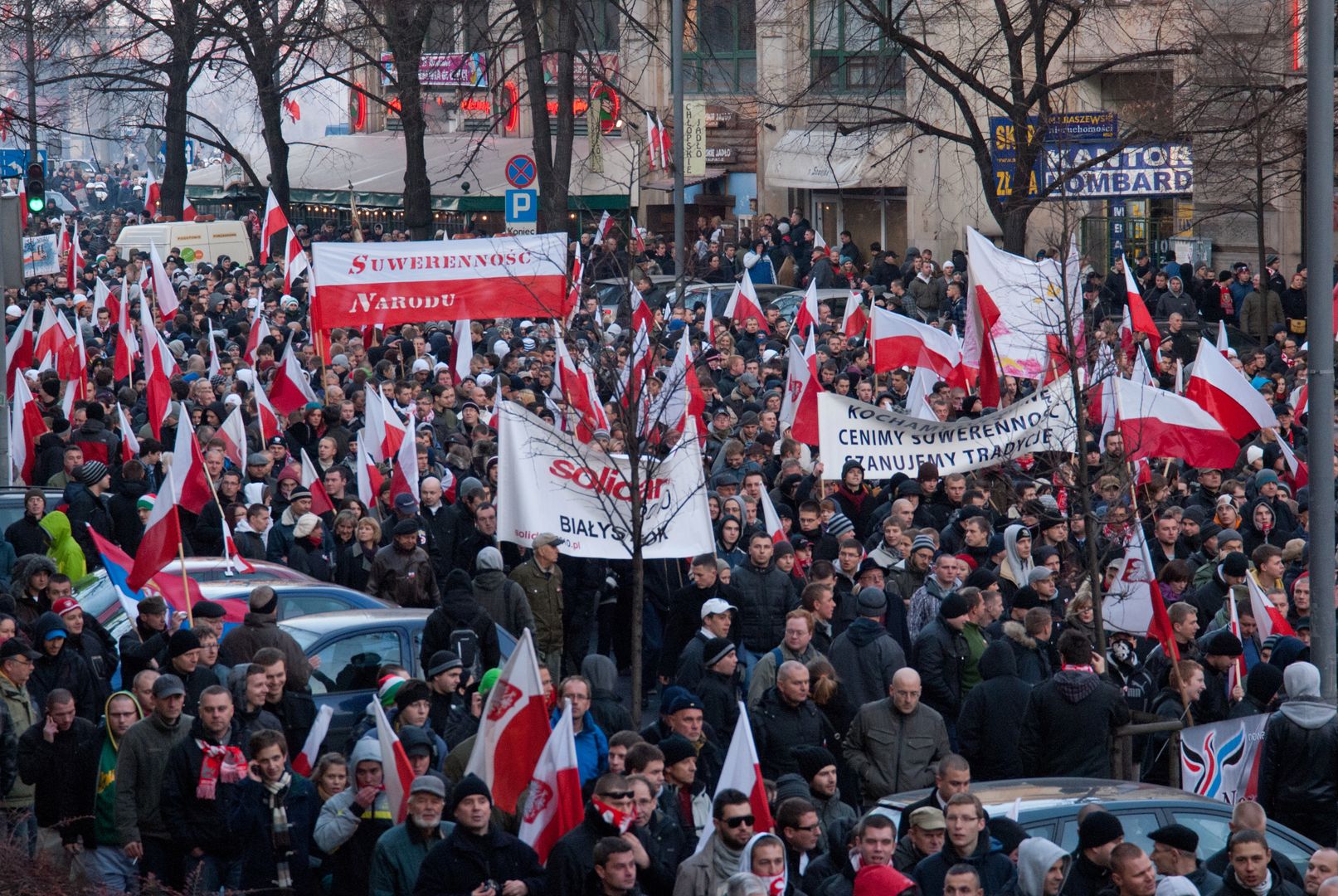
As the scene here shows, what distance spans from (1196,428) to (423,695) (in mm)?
7653

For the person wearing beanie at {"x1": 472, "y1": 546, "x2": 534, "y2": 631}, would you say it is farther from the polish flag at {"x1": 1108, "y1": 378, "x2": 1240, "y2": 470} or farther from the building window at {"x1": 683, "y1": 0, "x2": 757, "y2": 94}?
the building window at {"x1": 683, "y1": 0, "x2": 757, "y2": 94}

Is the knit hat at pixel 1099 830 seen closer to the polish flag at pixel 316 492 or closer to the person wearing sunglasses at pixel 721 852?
the person wearing sunglasses at pixel 721 852

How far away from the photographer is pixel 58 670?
10.4 metres

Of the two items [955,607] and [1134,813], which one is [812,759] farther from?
[955,607]

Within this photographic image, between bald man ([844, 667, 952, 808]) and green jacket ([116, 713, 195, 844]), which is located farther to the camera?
bald man ([844, 667, 952, 808])

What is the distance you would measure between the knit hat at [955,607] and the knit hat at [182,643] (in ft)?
13.2

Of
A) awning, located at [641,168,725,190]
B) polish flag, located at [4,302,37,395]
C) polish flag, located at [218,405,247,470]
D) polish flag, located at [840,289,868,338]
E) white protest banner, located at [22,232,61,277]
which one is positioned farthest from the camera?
awning, located at [641,168,725,190]

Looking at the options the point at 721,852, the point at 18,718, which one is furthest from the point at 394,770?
the point at 18,718

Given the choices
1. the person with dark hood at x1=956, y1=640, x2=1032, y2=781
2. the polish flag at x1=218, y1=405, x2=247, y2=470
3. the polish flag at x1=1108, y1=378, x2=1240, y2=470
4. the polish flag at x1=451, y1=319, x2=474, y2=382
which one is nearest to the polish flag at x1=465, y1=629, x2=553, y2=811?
the person with dark hood at x1=956, y1=640, x2=1032, y2=781

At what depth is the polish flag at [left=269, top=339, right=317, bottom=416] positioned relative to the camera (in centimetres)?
1862

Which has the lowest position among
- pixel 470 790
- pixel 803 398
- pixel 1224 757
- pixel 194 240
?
pixel 1224 757

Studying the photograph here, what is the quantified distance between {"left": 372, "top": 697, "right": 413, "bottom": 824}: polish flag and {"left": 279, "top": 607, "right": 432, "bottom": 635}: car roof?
129 inches

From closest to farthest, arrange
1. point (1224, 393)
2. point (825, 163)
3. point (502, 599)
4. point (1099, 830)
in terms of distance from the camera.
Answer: point (1099, 830), point (502, 599), point (1224, 393), point (825, 163)

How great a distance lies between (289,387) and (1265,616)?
34.0 ft
